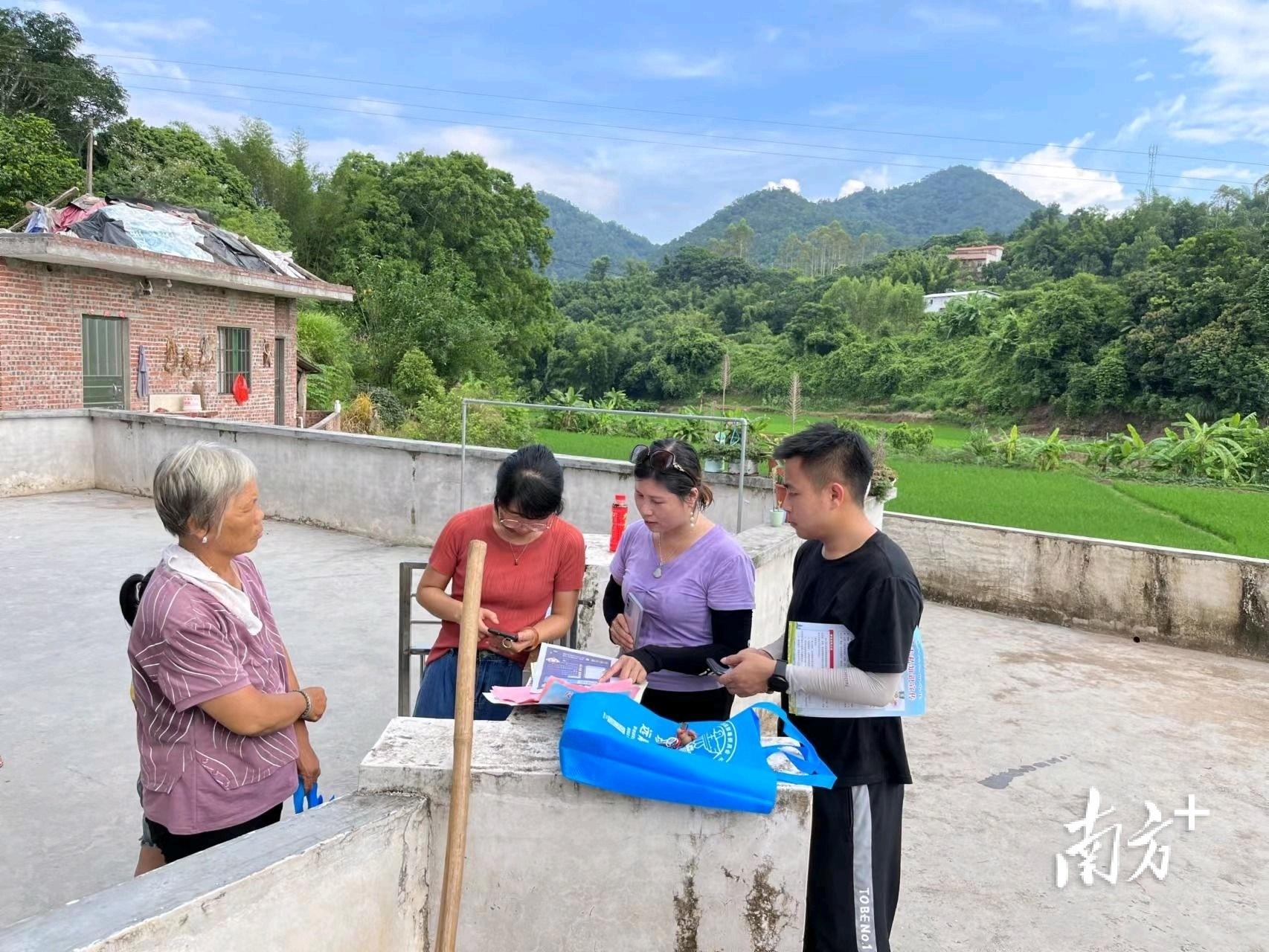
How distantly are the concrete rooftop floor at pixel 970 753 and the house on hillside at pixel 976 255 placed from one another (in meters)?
69.5

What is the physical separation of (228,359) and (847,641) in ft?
47.0

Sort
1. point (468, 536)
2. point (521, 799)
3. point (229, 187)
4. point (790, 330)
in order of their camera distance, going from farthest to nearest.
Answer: point (790, 330) → point (229, 187) → point (468, 536) → point (521, 799)

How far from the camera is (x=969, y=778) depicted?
409 cm

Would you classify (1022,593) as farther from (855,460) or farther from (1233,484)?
(1233,484)

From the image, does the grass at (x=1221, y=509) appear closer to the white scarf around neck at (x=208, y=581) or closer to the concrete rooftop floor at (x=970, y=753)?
the concrete rooftop floor at (x=970, y=753)

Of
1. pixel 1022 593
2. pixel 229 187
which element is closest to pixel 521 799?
pixel 1022 593

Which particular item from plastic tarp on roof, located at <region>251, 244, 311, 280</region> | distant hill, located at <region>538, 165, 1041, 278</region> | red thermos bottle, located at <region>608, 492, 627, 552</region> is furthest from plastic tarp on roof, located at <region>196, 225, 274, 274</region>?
distant hill, located at <region>538, 165, 1041, 278</region>

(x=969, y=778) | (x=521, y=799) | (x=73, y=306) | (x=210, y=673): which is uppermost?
(x=73, y=306)

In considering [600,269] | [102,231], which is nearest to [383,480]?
[102,231]

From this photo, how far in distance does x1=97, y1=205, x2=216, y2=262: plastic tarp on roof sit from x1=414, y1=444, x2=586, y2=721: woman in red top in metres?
11.4

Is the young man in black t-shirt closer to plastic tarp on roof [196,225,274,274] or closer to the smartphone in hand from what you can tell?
the smartphone in hand

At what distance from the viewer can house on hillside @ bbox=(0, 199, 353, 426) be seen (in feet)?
35.1

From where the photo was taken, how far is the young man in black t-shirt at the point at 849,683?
1740 millimetres

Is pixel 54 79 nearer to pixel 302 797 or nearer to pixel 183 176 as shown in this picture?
pixel 183 176
